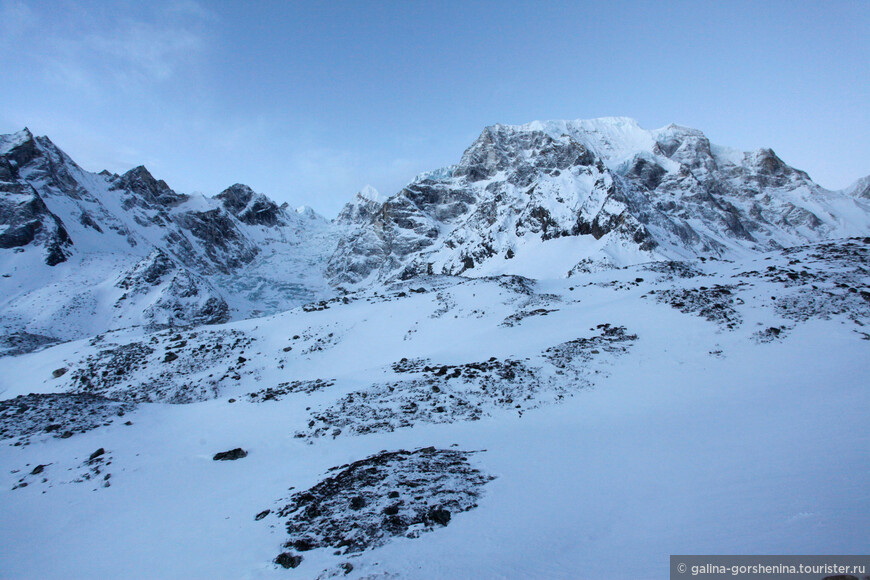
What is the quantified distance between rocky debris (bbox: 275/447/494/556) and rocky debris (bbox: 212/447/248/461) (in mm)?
3927

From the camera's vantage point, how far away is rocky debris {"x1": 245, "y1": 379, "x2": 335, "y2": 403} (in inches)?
640

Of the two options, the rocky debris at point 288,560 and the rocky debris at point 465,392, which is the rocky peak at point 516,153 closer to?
the rocky debris at point 465,392

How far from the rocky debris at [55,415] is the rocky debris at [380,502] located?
1134 centimetres

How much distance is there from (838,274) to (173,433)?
30369 mm

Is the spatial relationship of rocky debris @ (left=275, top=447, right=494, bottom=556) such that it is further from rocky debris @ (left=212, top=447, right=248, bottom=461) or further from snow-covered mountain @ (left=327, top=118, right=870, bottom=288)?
snow-covered mountain @ (left=327, top=118, right=870, bottom=288)

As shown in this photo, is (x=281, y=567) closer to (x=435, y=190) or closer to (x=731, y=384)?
(x=731, y=384)

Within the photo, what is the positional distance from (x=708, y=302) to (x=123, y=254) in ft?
381

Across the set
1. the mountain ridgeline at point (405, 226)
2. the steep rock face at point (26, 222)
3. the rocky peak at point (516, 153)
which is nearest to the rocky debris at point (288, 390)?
the mountain ridgeline at point (405, 226)

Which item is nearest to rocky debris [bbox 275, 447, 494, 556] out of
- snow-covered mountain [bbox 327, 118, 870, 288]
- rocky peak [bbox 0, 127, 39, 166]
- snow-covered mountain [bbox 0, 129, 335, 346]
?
snow-covered mountain [bbox 0, 129, 335, 346]

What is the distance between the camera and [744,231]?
116m

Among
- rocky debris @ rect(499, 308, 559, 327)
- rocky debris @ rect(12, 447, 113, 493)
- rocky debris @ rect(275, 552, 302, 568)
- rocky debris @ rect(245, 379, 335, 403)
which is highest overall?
rocky debris @ rect(499, 308, 559, 327)

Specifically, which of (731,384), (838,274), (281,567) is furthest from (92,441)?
(838,274)

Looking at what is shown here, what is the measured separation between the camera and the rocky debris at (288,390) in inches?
640

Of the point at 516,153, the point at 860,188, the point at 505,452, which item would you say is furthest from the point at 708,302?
the point at 860,188
